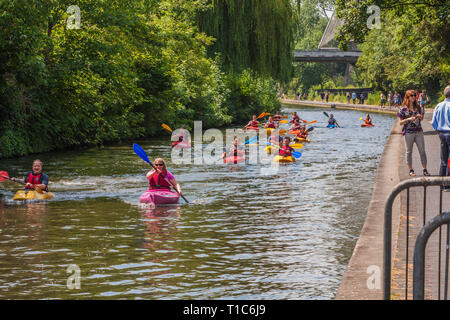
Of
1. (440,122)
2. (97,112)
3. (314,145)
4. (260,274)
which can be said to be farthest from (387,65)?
(260,274)

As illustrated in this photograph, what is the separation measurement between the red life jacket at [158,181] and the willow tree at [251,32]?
86.3ft

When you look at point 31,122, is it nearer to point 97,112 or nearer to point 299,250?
point 97,112

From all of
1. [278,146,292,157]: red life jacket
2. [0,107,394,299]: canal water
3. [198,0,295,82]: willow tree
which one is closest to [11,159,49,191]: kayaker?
[0,107,394,299]: canal water

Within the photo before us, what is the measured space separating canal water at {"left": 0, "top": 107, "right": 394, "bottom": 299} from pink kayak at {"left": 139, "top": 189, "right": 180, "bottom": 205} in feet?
0.78

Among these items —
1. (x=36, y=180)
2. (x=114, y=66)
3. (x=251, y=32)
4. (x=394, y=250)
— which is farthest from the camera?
(x=251, y=32)

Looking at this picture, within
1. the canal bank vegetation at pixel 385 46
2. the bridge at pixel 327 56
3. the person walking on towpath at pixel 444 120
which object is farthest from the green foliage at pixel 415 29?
the bridge at pixel 327 56

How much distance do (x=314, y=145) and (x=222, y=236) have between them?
1962 cm

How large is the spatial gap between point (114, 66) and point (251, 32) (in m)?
17.3

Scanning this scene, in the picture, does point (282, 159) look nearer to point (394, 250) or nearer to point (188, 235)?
point (188, 235)

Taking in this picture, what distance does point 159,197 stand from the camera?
14.9 m

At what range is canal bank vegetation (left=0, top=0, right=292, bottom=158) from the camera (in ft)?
73.0

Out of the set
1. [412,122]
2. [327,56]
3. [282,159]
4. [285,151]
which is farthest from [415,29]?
[327,56]

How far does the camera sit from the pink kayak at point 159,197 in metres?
14.8

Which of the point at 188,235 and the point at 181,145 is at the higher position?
the point at 181,145
